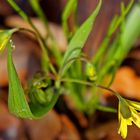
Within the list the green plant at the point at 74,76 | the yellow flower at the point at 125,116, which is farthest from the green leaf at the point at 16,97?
the yellow flower at the point at 125,116

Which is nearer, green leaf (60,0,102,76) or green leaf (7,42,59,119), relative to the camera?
green leaf (7,42,59,119)

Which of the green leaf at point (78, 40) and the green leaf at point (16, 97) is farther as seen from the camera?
the green leaf at point (78, 40)

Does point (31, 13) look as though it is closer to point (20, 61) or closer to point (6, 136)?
point (20, 61)

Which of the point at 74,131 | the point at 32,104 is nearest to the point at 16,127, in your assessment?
the point at 74,131

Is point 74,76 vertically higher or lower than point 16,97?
lower

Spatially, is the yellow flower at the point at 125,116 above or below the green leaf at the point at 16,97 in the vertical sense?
below

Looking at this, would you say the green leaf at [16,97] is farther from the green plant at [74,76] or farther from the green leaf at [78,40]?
the green leaf at [78,40]

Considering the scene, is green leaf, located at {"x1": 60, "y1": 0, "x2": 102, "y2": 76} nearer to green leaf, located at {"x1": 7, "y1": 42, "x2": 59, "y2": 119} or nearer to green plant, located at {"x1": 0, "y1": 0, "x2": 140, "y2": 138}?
green plant, located at {"x1": 0, "y1": 0, "x2": 140, "y2": 138}

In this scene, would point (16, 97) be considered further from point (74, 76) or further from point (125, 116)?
point (74, 76)

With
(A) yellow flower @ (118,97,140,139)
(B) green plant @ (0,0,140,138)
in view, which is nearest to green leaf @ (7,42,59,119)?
(B) green plant @ (0,0,140,138)

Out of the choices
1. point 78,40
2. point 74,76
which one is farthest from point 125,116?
point 74,76

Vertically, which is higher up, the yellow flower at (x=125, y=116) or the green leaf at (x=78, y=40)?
the green leaf at (x=78, y=40)
